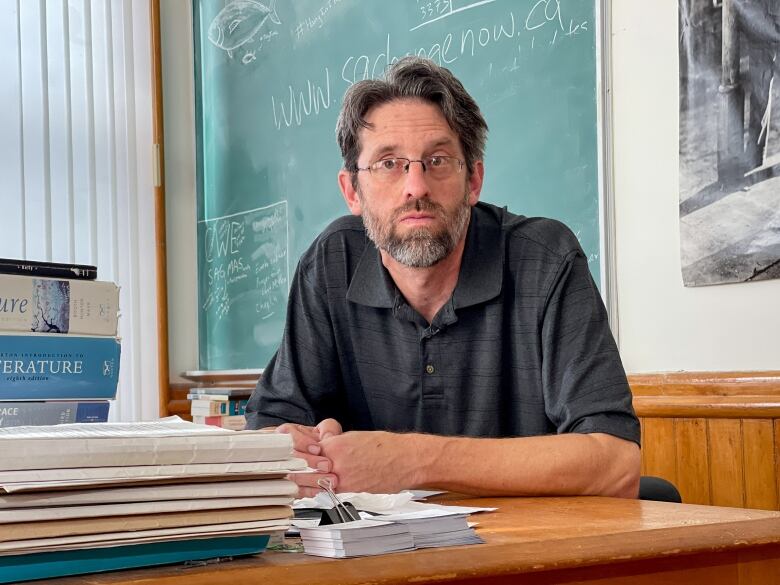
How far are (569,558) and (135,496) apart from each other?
0.34 metres

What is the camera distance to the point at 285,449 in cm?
78

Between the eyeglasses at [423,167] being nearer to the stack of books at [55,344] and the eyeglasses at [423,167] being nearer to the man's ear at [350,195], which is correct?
the man's ear at [350,195]

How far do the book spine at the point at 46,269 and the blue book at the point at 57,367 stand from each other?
0.32 ft

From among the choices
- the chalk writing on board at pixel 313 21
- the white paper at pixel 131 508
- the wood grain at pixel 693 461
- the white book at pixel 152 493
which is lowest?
the wood grain at pixel 693 461

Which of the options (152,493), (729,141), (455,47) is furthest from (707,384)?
(152,493)

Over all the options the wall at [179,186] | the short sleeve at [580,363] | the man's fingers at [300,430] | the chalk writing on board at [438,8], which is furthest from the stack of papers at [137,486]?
the wall at [179,186]

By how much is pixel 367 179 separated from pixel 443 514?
103 cm

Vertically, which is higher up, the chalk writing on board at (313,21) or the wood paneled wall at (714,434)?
the chalk writing on board at (313,21)

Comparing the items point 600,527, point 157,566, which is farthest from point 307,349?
point 157,566

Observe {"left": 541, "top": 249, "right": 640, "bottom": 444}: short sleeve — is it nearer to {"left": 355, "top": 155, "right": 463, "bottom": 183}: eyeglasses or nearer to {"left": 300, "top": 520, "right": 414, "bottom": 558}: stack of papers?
{"left": 355, "top": 155, "right": 463, "bottom": 183}: eyeglasses

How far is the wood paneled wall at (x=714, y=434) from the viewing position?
7.09 feet

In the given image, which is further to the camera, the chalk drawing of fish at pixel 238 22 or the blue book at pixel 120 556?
the chalk drawing of fish at pixel 238 22

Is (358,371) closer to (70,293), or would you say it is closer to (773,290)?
(70,293)

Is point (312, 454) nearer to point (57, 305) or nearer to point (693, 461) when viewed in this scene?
point (57, 305)
